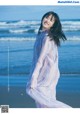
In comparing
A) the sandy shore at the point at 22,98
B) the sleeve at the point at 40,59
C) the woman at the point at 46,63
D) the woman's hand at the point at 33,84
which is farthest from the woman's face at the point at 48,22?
the sandy shore at the point at 22,98

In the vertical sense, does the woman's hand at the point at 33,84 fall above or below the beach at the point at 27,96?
above

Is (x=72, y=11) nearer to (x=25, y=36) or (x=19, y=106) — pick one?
(x=25, y=36)

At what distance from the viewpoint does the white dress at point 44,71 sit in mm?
3781

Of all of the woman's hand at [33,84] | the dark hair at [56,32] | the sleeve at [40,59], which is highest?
the dark hair at [56,32]

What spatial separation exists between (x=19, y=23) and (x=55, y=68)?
558 millimetres

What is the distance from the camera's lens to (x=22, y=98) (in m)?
3.90

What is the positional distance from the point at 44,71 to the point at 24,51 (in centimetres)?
Answer: 27

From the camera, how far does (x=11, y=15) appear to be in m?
3.83

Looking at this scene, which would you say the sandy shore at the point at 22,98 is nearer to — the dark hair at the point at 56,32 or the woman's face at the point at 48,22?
the dark hair at the point at 56,32

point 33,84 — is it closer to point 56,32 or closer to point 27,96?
point 27,96

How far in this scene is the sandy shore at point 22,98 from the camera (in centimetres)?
386

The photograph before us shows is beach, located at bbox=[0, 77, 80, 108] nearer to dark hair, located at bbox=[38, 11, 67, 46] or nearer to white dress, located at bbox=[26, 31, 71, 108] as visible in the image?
white dress, located at bbox=[26, 31, 71, 108]

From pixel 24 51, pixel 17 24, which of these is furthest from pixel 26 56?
pixel 17 24

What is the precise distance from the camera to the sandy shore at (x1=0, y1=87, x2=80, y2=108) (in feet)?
12.7
